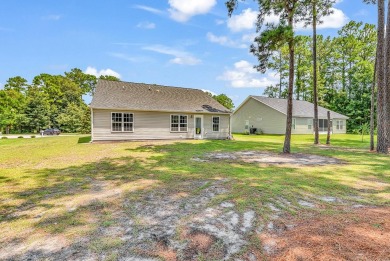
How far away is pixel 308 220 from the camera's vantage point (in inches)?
130

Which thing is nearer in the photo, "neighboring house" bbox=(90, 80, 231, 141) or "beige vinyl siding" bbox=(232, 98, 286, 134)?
"neighboring house" bbox=(90, 80, 231, 141)

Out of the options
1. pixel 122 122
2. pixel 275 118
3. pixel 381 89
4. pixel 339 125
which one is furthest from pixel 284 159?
pixel 339 125

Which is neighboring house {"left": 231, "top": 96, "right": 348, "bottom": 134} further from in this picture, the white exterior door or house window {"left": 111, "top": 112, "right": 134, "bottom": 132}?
house window {"left": 111, "top": 112, "right": 134, "bottom": 132}

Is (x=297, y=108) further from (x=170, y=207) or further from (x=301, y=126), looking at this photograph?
(x=170, y=207)

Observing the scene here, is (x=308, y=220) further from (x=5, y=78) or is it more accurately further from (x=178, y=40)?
(x=5, y=78)

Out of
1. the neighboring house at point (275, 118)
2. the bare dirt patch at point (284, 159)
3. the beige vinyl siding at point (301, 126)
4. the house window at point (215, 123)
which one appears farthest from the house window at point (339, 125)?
Answer: the bare dirt patch at point (284, 159)

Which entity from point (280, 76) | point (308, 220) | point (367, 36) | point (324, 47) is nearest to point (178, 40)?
point (308, 220)

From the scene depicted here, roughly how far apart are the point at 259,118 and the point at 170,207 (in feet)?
91.8

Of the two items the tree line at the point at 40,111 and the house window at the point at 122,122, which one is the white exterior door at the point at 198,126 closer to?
the house window at the point at 122,122

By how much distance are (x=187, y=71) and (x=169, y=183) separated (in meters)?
22.5

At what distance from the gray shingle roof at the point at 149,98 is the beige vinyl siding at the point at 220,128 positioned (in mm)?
678

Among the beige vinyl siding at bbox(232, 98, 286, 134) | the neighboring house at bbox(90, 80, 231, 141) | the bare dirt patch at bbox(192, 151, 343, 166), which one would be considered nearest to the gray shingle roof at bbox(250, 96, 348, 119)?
the beige vinyl siding at bbox(232, 98, 286, 134)

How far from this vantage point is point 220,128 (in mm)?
20141

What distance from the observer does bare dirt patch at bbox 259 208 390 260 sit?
2367 millimetres
